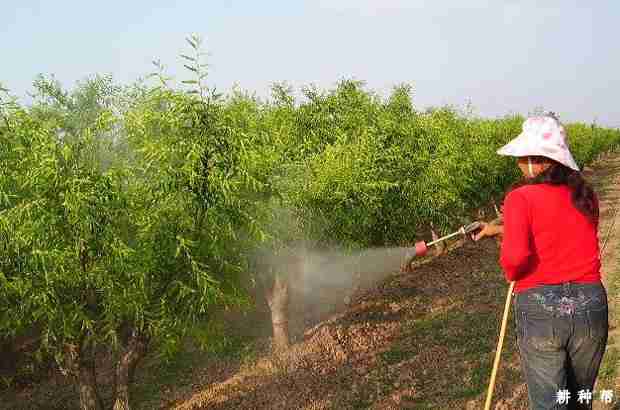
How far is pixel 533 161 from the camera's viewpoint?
4469 mm

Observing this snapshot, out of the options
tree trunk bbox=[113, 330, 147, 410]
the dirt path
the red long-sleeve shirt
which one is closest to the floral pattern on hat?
the red long-sleeve shirt

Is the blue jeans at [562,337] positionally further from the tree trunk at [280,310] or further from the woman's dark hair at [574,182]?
the tree trunk at [280,310]

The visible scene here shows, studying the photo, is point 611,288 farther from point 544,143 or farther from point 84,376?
point 84,376

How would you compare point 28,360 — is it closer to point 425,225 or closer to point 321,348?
point 321,348

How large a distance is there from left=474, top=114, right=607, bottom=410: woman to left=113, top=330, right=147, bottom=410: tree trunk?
8076 millimetres

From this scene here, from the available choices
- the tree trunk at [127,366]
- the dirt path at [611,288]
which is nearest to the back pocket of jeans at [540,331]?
the dirt path at [611,288]

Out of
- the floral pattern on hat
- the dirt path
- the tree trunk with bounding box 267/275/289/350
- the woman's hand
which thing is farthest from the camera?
the tree trunk with bounding box 267/275/289/350

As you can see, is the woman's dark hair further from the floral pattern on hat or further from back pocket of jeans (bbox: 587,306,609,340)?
back pocket of jeans (bbox: 587,306,609,340)

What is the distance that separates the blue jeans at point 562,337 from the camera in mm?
4285

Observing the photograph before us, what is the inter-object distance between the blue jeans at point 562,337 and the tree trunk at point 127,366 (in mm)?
8002

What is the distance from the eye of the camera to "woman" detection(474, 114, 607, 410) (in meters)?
4.25

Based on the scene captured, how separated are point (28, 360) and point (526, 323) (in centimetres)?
2050

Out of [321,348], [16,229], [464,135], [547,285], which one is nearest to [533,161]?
[547,285]

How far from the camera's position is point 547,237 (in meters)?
4.27
